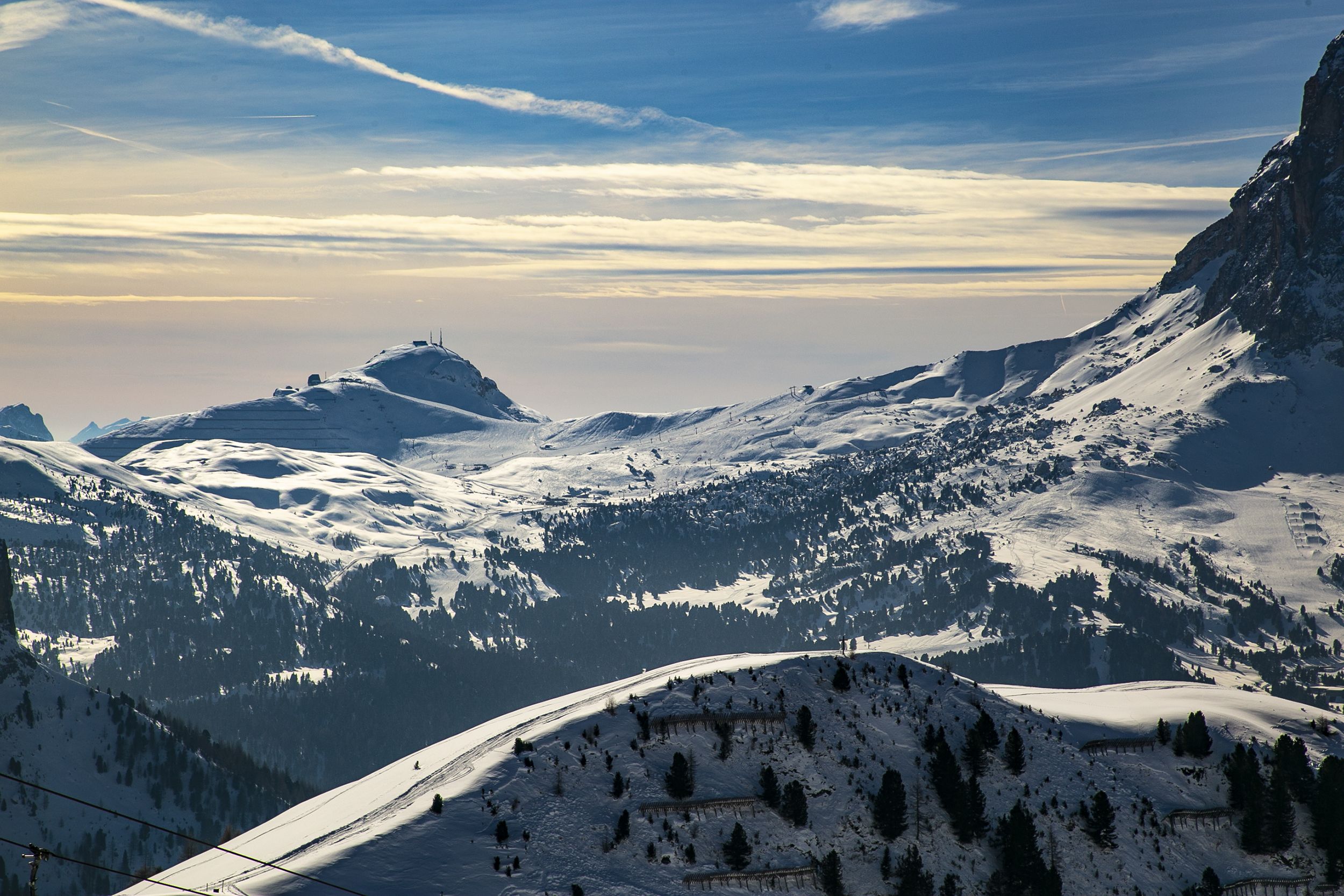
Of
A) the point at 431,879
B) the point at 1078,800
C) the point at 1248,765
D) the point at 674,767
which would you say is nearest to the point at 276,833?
the point at 431,879

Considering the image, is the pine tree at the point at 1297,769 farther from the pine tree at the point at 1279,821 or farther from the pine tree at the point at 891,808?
the pine tree at the point at 891,808

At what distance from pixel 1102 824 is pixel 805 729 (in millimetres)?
31354

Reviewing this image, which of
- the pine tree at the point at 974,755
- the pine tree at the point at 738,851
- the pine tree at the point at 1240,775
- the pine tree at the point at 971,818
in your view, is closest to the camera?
the pine tree at the point at 738,851

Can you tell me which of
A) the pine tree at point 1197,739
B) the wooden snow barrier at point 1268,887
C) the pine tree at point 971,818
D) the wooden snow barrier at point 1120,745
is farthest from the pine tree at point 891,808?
the pine tree at point 1197,739

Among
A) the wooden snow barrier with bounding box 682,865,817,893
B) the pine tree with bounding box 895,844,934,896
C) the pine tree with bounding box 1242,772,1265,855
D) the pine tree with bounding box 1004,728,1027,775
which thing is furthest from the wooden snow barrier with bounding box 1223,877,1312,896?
the wooden snow barrier with bounding box 682,865,817,893

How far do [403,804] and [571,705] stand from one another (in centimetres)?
2743

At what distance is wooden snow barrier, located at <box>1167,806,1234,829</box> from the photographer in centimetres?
12825

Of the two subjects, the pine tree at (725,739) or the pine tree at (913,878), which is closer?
the pine tree at (913,878)

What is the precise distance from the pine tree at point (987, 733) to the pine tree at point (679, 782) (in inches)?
1378

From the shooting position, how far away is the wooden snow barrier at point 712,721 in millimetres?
127250

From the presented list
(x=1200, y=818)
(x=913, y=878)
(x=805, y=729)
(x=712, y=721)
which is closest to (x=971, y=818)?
(x=913, y=878)

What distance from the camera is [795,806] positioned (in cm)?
11788

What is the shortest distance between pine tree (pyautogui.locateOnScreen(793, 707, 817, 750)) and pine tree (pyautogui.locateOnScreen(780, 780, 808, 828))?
8.17 metres

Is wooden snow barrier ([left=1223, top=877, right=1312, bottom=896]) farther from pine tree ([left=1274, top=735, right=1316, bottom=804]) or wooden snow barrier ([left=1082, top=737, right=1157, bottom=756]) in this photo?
wooden snow barrier ([left=1082, top=737, right=1157, bottom=756])
